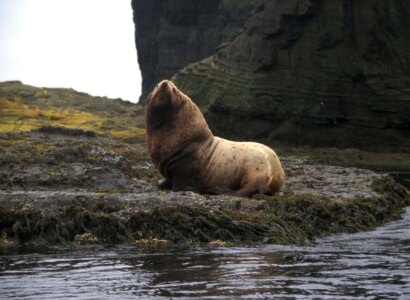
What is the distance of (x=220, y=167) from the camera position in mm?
14367

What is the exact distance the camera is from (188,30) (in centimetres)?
7394

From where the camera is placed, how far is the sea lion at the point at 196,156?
46.7 ft

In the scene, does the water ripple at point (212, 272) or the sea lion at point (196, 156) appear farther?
the sea lion at point (196, 156)

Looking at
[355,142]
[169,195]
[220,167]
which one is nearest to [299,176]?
[220,167]

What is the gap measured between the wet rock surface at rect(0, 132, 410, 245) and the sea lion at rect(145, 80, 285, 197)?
564 mm

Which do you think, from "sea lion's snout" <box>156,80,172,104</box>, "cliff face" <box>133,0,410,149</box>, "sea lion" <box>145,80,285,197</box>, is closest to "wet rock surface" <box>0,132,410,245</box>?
"sea lion" <box>145,80,285,197</box>

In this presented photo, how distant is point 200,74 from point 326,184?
3180 cm

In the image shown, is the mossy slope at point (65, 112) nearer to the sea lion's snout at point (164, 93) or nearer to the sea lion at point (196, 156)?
the sea lion at point (196, 156)

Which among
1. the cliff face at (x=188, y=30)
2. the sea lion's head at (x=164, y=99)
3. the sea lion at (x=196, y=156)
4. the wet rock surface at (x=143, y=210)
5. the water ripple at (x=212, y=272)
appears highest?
the cliff face at (x=188, y=30)

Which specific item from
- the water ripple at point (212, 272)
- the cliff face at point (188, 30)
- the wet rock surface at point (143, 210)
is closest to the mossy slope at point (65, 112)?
the cliff face at point (188, 30)

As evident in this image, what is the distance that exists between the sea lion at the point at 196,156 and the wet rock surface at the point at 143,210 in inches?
22.2

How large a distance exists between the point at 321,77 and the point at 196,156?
89.3 feet

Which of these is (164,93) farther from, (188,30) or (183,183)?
(188,30)

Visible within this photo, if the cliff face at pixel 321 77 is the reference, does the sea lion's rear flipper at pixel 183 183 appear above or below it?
below
